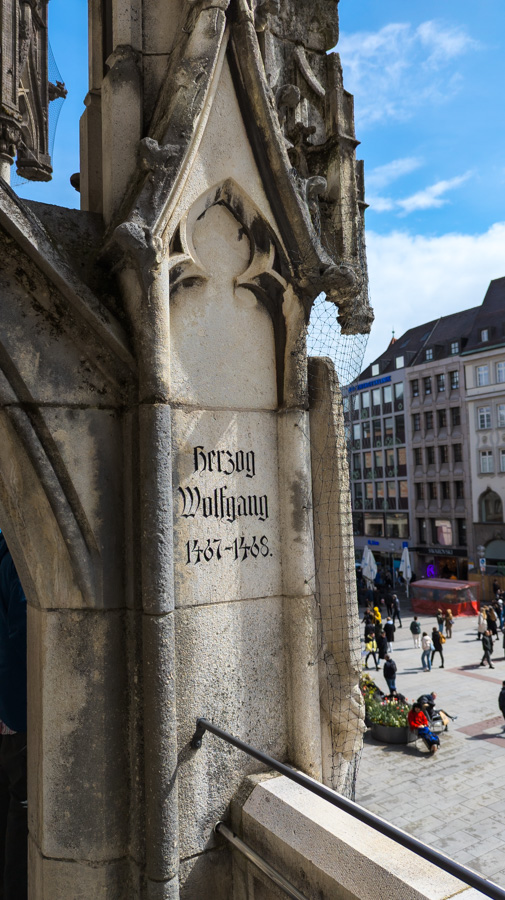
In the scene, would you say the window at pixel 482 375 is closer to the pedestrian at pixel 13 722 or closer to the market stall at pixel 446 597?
the market stall at pixel 446 597

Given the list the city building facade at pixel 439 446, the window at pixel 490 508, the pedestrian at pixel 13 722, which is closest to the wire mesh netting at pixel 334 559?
the pedestrian at pixel 13 722

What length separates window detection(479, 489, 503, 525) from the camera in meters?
38.6

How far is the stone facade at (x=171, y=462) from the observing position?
101 inches

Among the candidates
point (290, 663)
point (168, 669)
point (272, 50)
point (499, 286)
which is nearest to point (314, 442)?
point (290, 663)

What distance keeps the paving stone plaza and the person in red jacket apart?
19cm

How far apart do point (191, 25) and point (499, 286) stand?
45450mm

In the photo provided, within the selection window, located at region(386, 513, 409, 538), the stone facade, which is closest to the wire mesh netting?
the stone facade

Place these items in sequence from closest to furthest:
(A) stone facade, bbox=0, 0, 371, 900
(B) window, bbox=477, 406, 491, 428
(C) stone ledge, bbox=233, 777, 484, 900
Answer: (C) stone ledge, bbox=233, 777, 484, 900 < (A) stone facade, bbox=0, 0, 371, 900 < (B) window, bbox=477, 406, 491, 428

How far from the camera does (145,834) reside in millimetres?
2578

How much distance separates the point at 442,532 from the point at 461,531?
1.54m

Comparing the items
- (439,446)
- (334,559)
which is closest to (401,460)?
(439,446)

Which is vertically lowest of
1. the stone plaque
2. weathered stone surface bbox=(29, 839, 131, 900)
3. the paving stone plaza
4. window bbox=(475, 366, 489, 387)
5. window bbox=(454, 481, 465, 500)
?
the paving stone plaza

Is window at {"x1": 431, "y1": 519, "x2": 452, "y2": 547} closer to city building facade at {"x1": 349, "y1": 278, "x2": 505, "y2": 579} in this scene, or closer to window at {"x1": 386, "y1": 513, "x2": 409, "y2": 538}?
city building facade at {"x1": 349, "y1": 278, "x2": 505, "y2": 579}

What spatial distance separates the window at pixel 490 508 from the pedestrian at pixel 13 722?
3799 cm
